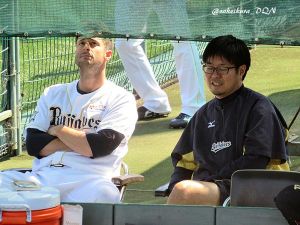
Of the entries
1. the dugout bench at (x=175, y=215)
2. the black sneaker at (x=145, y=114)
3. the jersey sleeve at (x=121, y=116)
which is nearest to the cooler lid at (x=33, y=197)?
the dugout bench at (x=175, y=215)

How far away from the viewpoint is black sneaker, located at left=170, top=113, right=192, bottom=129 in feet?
25.3

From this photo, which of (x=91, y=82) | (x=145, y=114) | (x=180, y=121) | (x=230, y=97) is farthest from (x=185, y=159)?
(x=145, y=114)

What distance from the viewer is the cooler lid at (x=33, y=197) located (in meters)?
3.50

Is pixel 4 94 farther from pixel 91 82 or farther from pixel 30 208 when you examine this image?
pixel 30 208

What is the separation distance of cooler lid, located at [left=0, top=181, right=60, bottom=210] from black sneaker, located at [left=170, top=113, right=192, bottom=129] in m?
4.09

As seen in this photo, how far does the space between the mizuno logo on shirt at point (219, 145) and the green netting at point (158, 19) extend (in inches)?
21.1

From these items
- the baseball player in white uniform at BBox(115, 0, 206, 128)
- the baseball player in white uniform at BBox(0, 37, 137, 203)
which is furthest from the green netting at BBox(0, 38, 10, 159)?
the baseball player in white uniform at BBox(0, 37, 137, 203)

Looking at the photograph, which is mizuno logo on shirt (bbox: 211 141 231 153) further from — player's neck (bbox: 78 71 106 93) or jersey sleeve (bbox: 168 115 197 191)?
player's neck (bbox: 78 71 106 93)

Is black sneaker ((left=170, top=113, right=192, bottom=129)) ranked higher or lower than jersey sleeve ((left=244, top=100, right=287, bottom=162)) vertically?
lower

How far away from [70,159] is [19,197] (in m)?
1.12

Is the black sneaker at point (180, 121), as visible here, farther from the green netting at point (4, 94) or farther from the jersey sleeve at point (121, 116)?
the jersey sleeve at point (121, 116)

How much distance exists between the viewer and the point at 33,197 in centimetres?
353

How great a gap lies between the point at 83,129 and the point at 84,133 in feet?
0.42

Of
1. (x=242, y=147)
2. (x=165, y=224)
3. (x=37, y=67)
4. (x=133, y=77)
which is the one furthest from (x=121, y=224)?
(x=37, y=67)
